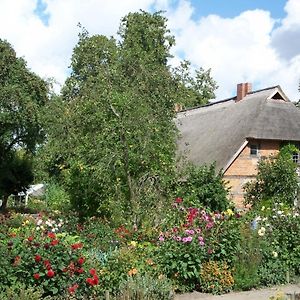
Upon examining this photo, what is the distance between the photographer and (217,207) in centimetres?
1583

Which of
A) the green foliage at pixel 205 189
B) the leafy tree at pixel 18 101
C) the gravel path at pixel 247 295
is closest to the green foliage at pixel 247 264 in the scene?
the gravel path at pixel 247 295

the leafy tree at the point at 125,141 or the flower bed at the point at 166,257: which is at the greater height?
the leafy tree at the point at 125,141

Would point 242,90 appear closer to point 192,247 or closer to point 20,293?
point 192,247

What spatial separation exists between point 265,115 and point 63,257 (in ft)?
69.4

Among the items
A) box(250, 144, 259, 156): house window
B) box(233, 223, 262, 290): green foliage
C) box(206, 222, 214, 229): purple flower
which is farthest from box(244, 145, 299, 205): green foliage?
box(206, 222, 214, 229): purple flower

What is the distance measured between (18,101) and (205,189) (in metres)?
13.9

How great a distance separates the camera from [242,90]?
31.4 meters

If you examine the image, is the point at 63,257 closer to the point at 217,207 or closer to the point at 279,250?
the point at 279,250

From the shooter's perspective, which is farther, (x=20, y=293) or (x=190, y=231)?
(x=190, y=231)

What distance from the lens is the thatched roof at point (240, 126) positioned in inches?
1028

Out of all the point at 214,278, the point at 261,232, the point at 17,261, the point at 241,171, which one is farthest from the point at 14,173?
the point at 17,261

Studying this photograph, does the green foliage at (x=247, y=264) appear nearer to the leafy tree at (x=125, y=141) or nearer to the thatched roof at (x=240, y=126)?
the leafy tree at (x=125, y=141)

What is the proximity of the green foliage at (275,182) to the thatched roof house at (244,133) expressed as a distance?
1.77 metres

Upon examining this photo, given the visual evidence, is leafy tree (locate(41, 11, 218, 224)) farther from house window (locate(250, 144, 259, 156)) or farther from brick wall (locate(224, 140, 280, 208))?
house window (locate(250, 144, 259, 156))
